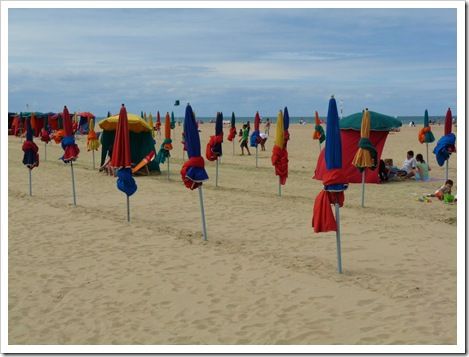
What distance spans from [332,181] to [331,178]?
0.05 metres

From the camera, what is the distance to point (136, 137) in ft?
68.1

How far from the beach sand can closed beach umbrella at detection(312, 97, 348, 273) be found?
76 centimetres

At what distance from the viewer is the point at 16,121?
1886 inches

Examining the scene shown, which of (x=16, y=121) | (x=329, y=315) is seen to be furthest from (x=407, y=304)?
(x=16, y=121)

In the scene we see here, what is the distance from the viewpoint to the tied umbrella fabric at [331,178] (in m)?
8.16

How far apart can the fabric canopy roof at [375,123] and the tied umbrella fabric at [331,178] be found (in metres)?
9.38

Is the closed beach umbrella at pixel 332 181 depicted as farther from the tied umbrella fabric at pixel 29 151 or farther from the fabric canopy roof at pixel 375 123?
the tied umbrella fabric at pixel 29 151

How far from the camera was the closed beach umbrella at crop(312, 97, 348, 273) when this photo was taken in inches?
322

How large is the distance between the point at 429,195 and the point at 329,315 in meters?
9.03

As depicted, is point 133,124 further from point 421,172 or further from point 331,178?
point 331,178

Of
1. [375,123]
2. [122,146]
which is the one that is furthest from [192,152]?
[375,123]

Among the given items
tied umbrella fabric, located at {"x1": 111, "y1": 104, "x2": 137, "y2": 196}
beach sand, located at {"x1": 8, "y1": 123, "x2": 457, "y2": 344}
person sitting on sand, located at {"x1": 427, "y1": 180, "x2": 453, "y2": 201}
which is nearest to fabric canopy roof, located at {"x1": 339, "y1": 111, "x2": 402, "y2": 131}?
beach sand, located at {"x1": 8, "y1": 123, "x2": 457, "y2": 344}

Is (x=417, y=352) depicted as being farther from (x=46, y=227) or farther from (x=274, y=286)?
(x=46, y=227)

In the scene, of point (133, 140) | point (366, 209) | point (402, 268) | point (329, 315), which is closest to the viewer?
point (329, 315)
